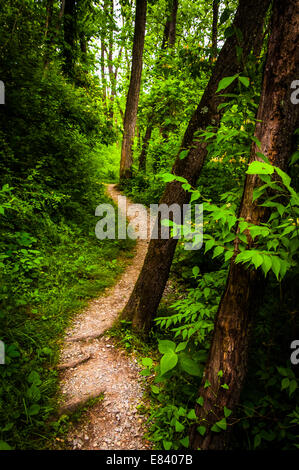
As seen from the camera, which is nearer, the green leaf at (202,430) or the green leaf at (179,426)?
the green leaf at (202,430)

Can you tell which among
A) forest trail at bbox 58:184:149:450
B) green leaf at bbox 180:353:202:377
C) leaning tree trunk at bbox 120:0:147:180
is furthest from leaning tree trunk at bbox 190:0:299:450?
leaning tree trunk at bbox 120:0:147:180

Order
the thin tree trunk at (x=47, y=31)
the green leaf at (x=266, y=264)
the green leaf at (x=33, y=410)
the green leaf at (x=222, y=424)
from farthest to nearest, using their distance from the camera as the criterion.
→ the thin tree trunk at (x=47, y=31) → the green leaf at (x=33, y=410) → the green leaf at (x=222, y=424) → the green leaf at (x=266, y=264)

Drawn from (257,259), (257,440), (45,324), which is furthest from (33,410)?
(257,259)

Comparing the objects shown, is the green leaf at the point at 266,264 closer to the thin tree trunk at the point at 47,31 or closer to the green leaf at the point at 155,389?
the green leaf at the point at 155,389

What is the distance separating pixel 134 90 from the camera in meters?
10.3

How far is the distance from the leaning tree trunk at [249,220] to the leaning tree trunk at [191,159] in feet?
1.91

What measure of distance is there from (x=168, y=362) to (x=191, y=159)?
99.3 inches

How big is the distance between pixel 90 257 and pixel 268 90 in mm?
5057

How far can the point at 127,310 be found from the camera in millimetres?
3955

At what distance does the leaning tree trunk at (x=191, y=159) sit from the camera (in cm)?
263

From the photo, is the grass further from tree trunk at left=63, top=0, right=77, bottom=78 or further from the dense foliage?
tree trunk at left=63, top=0, right=77, bottom=78

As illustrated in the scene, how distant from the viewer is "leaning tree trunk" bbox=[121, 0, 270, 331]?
8.64 ft

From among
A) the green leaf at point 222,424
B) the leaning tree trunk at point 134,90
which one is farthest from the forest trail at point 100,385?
the leaning tree trunk at point 134,90

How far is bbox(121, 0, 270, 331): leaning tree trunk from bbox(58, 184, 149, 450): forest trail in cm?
57
